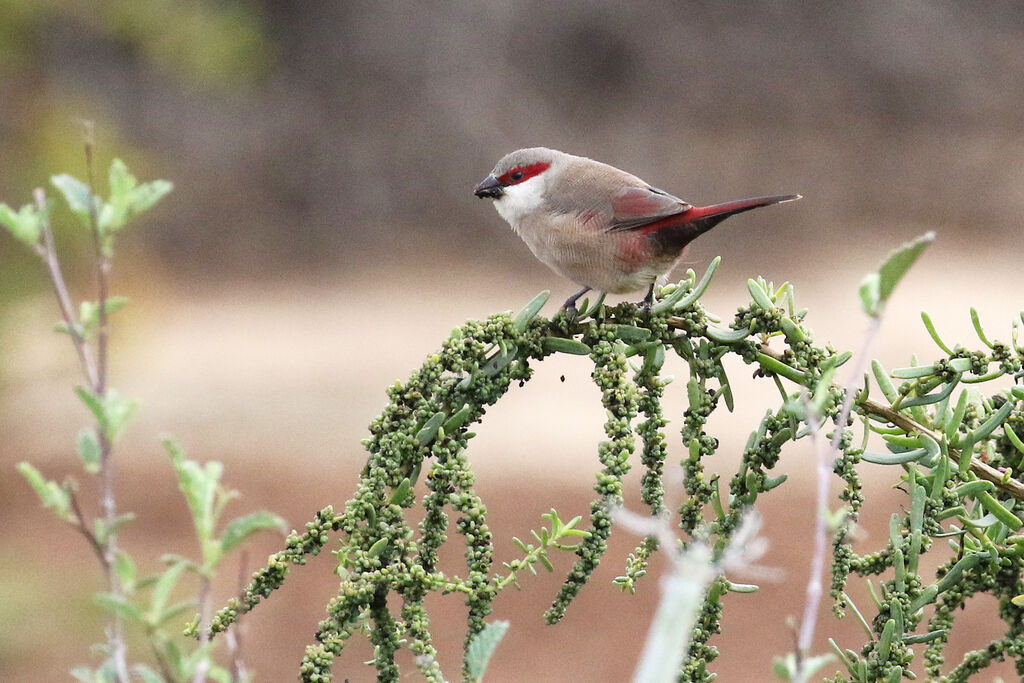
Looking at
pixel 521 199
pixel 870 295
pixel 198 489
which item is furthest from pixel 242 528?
pixel 521 199

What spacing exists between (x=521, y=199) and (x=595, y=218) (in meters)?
0.20

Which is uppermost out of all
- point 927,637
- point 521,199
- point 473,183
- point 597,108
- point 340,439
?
point 597,108

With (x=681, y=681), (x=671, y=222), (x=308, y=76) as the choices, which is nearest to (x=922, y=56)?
(x=308, y=76)

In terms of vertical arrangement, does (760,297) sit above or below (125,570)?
above

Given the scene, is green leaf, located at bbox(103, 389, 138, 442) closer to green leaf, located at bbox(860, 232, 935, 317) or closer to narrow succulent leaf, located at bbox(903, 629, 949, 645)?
green leaf, located at bbox(860, 232, 935, 317)

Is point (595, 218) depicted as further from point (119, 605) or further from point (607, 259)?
point (119, 605)

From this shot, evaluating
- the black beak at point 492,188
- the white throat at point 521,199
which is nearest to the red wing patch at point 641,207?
the white throat at point 521,199

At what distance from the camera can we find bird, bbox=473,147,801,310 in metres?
1.45

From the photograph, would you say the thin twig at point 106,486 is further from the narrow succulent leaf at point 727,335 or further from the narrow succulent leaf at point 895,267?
the narrow succulent leaf at point 727,335

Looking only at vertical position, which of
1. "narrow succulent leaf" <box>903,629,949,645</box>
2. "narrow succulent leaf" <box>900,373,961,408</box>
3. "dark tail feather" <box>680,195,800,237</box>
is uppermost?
"dark tail feather" <box>680,195,800,237</box>

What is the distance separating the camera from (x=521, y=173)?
175 centimetres

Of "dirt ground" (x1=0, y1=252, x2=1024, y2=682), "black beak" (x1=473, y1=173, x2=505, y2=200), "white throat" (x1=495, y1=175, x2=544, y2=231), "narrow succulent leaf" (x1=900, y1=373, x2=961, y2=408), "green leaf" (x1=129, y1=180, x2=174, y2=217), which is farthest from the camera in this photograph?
"dirt ground" (x1=0, y1=252, x2=1024, y2=682)

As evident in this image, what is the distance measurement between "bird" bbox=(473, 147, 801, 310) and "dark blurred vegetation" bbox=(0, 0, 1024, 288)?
626 centimetres

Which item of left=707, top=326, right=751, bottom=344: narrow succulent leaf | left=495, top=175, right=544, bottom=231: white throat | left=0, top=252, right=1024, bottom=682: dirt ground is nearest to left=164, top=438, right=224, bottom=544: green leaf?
left=707, top=326, right=751, bottom=344: narrow succulent leaf
